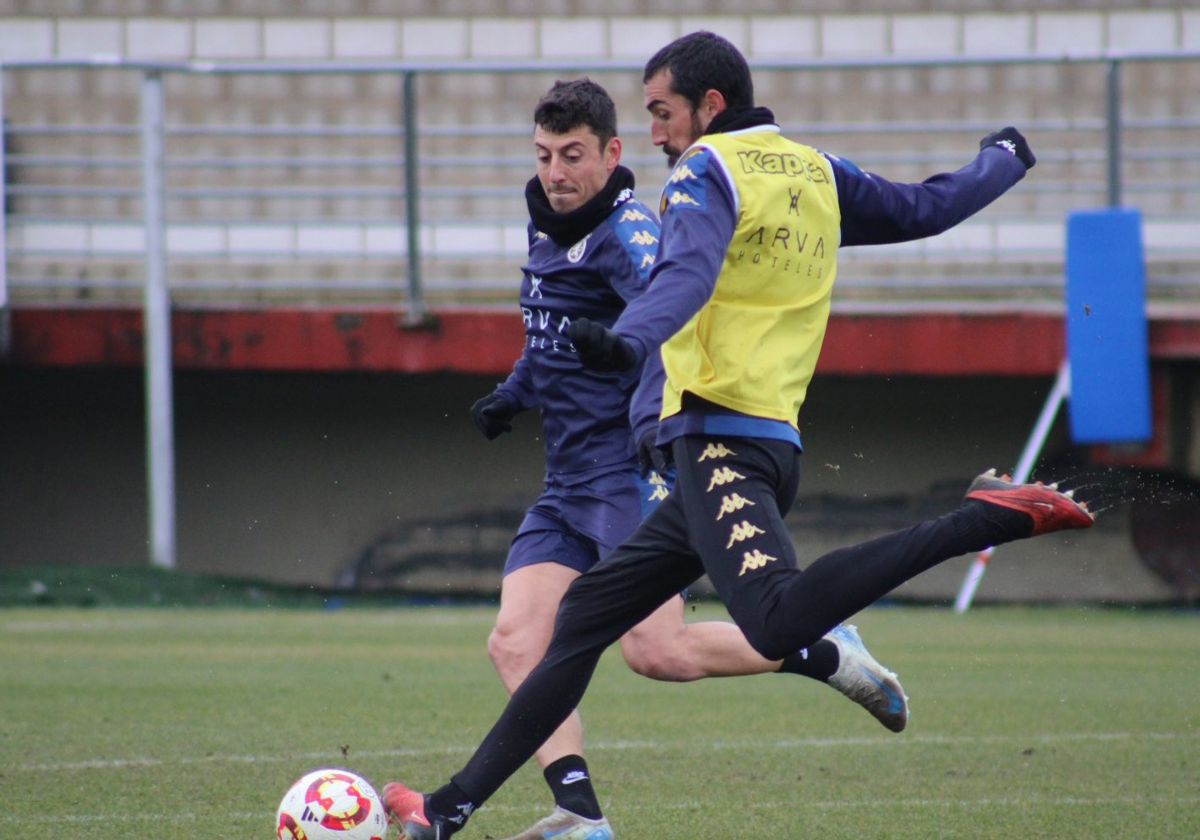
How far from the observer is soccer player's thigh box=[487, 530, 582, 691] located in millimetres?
5051

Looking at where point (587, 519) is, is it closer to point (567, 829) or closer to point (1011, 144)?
point (567, 829)

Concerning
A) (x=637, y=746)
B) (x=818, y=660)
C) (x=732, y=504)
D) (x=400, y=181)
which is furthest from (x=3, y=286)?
(x=732, y=504)

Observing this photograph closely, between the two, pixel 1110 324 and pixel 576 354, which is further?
pixel 1110 324

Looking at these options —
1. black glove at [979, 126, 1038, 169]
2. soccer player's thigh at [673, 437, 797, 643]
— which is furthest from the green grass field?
black glove at [979, 126, 1038, 169]

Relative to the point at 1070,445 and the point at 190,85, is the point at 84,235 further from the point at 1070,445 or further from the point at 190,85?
the point at 1070,445

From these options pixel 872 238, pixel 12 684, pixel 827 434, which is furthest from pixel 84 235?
pixel 872 238

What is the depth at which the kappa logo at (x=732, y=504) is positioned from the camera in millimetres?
4336

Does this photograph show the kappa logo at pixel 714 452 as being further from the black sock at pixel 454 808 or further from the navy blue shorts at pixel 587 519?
the black sock at pixel 454 808

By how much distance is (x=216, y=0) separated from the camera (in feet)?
52.4

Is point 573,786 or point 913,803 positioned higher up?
point 573,786

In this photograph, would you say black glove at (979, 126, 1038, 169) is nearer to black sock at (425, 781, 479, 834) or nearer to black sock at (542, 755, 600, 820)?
black sock at (542, 755, 600, 820)

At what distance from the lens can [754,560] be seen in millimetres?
4301

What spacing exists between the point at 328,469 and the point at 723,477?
35.6 feet

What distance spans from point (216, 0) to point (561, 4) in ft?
10.1
